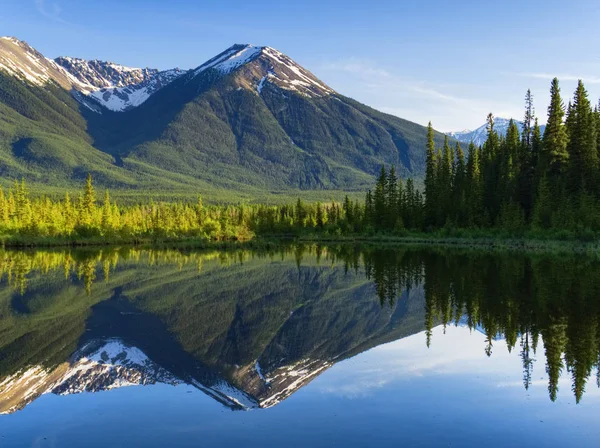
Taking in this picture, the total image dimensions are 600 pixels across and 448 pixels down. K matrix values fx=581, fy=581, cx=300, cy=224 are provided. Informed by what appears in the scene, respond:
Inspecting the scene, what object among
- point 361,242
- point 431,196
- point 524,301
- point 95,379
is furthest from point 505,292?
point 431,196

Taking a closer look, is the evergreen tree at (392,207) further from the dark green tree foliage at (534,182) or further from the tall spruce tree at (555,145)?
the tall spruce tree at (555,145)

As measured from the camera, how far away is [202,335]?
26.0m

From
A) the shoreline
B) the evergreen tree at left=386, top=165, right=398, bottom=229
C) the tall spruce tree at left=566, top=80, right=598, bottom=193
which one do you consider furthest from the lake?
the evergreen tree at left=386, top=165, right=398, bottom=229

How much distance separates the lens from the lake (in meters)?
14.0

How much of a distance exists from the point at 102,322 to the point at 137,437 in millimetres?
16687

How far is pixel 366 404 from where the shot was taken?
15852mm

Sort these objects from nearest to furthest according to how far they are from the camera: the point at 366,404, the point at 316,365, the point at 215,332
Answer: the point at 366,404, the point at 316,365, the point at 215,332

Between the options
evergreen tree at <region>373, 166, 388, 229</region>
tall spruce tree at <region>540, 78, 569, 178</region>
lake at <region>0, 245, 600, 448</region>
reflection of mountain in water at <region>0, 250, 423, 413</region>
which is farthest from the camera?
evergreen tree at <region>373, 166, 388, 229</region>

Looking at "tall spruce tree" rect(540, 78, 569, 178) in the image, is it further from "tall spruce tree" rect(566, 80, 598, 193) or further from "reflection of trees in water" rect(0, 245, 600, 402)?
"reflection of trees in water" rect(0, 245, 600, 402)

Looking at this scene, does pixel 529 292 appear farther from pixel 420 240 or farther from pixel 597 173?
pixel 420 240

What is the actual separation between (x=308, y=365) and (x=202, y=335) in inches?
290

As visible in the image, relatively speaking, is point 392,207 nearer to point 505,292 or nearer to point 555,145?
point 555,145

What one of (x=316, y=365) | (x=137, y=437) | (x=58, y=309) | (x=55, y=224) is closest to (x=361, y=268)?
(x=58, y=309)

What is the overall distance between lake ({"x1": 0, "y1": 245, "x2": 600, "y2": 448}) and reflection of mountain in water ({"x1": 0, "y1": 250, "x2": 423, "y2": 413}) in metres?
0.11
